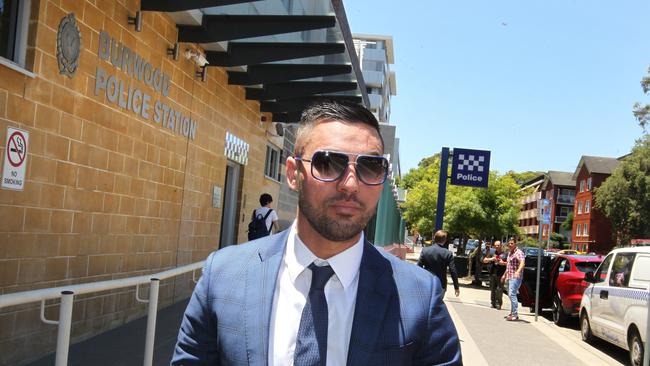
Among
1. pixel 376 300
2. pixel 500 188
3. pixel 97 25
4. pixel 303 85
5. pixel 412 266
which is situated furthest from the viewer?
pixel 500 188

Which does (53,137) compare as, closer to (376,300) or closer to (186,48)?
(186,48)

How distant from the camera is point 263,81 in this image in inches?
424

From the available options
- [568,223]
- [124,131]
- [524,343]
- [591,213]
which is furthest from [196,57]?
[568,223]

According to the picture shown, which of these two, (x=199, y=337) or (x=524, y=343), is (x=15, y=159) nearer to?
(x=199, y=337)

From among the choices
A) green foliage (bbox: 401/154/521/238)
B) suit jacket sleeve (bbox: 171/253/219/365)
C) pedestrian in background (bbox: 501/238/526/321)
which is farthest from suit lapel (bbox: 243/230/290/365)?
green foliage (bbox: 401/154/521/238)

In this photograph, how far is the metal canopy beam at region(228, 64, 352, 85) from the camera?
10.2 m

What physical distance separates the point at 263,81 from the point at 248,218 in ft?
10.8

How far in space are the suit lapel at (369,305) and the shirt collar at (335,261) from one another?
0.03m

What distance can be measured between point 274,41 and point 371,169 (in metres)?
8.68

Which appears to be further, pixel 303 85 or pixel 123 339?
pixel 303 85

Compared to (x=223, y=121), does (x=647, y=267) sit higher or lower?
lower

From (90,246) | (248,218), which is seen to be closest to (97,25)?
(90,246)

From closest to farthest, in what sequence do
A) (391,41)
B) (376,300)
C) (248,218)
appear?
1. (376,300)
2. (248,218)
3. (391,41)

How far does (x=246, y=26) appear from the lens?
8227 mm
